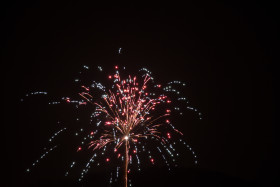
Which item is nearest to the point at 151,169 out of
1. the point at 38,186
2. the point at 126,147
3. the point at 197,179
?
the point at 197,179

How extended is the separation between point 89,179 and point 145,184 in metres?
9.33

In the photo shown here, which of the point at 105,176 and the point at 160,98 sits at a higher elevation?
the point at 105,176

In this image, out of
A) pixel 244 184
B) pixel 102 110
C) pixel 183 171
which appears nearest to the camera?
pixel 102 110

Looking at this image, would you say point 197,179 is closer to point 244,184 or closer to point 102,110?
point 244,184

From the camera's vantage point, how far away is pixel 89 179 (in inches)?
2064

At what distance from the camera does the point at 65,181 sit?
50.3 meters

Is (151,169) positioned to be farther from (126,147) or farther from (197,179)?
(126,147)

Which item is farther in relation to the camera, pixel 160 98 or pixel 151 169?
pixel 151 169

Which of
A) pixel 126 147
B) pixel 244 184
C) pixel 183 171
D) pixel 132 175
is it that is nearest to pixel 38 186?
pixel 132 175

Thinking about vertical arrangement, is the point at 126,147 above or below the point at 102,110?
below

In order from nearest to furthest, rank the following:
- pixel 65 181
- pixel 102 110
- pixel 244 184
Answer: pixel 102 110
pixel 244 184
pixel 65 181

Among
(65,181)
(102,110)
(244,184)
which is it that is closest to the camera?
(102,110)

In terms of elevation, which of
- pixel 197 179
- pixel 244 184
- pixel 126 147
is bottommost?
pixel 126 147

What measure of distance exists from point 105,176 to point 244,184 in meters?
21.1
